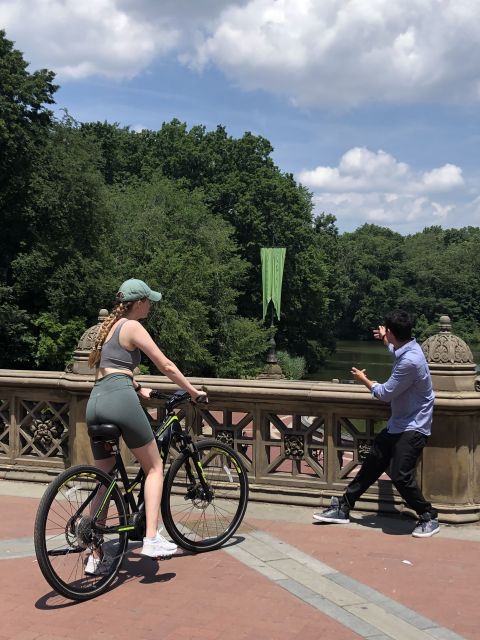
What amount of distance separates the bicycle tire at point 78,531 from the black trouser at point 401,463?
6.43 feet

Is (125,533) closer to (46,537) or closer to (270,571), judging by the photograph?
(46,537)

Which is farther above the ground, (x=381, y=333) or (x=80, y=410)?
(x=381, y=333)

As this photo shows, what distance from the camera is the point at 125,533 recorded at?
4402 mm

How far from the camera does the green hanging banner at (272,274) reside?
160 ft

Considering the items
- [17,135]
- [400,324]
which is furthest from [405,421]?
[17,135]

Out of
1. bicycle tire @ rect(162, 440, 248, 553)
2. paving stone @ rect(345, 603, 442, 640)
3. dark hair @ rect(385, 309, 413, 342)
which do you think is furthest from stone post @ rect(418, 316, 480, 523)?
paving stone @ rect(345, 603, 442, 640)

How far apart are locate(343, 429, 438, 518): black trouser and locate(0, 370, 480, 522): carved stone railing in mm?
378

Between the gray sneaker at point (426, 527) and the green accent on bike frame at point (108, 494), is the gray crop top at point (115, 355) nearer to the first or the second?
the green accent on bike frame at point (108, 494)

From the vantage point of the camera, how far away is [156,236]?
39562 millimetres

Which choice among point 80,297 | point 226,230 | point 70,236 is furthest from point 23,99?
point 226,230

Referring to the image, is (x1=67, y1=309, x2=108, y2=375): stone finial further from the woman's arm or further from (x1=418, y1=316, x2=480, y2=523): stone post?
(x1=418, y1=316, x2=480, y2=523): stone post

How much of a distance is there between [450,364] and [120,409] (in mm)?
2656

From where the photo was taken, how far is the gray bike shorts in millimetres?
4316

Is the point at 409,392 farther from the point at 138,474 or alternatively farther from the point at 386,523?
the point at 138,474
